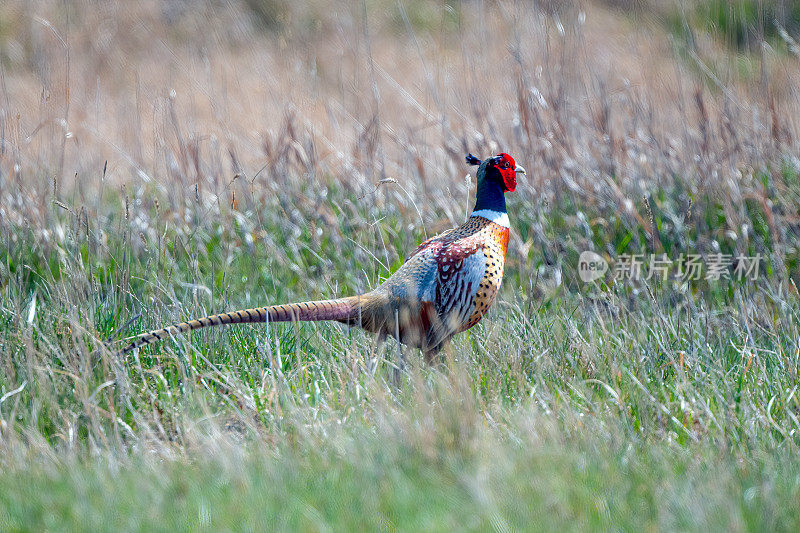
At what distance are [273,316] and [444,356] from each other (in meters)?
0.83

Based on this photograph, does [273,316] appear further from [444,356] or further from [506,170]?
[506,170]

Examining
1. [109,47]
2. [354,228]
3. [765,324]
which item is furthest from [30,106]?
[765,324]

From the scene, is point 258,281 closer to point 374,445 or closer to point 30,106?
point 374,445

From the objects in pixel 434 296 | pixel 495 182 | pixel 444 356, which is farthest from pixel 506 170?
pixel 444 356

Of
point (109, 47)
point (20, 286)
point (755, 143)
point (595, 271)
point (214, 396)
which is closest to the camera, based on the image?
point (214, 396)

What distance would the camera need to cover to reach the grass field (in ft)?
7.47

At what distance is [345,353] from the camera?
3.57 meters

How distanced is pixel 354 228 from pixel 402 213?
0.33 metres

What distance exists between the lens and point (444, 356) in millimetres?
3686

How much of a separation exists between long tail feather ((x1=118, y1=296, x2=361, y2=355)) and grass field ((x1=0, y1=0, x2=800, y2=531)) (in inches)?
4.8

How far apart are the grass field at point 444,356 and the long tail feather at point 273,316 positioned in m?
0.12

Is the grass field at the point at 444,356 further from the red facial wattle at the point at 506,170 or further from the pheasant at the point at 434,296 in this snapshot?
the red facial wattle at the point at 506,170

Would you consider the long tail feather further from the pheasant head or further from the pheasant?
the pheasant head

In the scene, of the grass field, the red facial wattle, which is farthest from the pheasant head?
the grass field
